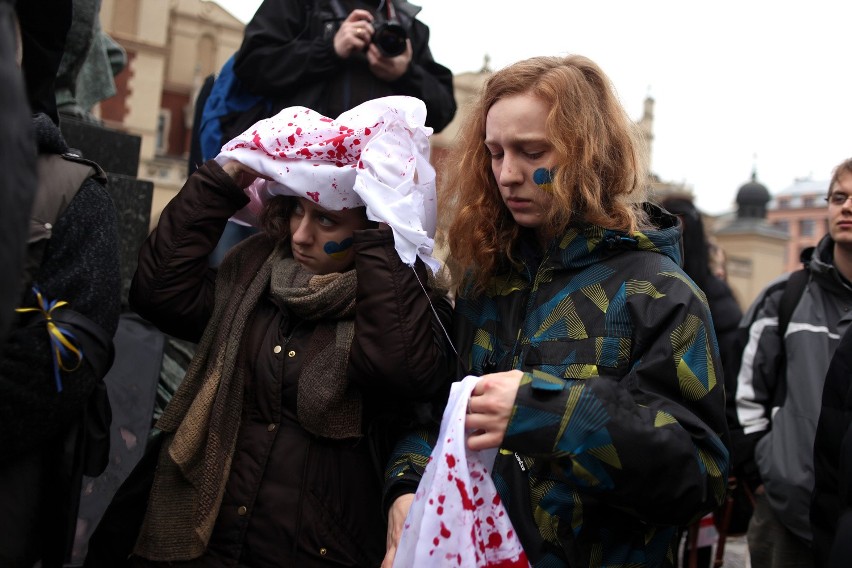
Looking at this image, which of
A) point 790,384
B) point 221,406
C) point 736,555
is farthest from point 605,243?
Result: point 736,555

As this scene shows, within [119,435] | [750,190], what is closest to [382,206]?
[119,435]

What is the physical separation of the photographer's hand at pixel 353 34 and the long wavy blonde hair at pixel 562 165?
136 cm

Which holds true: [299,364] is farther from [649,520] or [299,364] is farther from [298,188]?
[649,520]

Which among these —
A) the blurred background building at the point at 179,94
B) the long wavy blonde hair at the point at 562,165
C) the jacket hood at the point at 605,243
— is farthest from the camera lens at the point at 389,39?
the blurred background building at the point at 179,94

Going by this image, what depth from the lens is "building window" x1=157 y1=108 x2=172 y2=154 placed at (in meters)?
39.9

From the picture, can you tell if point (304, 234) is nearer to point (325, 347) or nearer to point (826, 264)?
point (325, 347)

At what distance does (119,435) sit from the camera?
3.68 m

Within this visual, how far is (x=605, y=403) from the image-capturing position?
6.48 feet

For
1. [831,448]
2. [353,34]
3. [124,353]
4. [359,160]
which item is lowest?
[124,353]

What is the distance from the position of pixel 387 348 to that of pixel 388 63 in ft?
6.42

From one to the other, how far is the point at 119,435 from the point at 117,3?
30.1 metres

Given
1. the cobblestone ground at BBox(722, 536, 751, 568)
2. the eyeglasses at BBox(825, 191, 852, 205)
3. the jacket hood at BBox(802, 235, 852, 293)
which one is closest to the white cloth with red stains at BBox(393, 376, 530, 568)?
the jacket hood at BBox(802, 235, 852, 293)

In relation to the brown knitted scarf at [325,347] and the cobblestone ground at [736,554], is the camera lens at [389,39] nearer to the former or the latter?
the brown knitted scarf at [325,347]

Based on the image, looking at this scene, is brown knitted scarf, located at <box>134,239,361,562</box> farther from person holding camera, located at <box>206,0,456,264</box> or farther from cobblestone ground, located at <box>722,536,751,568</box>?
cobblestone ground, located at <box>722,536,751,568</box>
